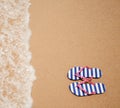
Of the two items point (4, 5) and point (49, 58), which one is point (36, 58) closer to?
point (49, 58)

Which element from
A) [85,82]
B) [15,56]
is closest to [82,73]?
[85,82]

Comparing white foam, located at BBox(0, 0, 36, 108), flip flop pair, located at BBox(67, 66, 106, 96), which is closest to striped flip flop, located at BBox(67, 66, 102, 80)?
flip flop pair, located at BBox(67, 66, 106, 96)

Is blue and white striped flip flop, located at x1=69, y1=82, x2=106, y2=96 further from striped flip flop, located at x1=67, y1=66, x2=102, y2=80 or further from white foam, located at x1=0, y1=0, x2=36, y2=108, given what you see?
white foam, located at x1=0, y1=0, x2=36, y2=108

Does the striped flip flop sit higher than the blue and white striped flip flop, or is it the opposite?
the striped flip flop

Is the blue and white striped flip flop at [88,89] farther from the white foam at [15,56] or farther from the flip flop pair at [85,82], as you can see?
the white foam at [15,56]

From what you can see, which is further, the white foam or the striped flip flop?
the striped flip flop

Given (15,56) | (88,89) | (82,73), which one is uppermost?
(15,56)

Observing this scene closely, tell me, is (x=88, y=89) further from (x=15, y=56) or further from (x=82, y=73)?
(x=15, y=56)

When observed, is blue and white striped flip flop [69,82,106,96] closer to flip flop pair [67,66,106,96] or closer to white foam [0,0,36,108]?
flip flop pair [67,66,106,96]
